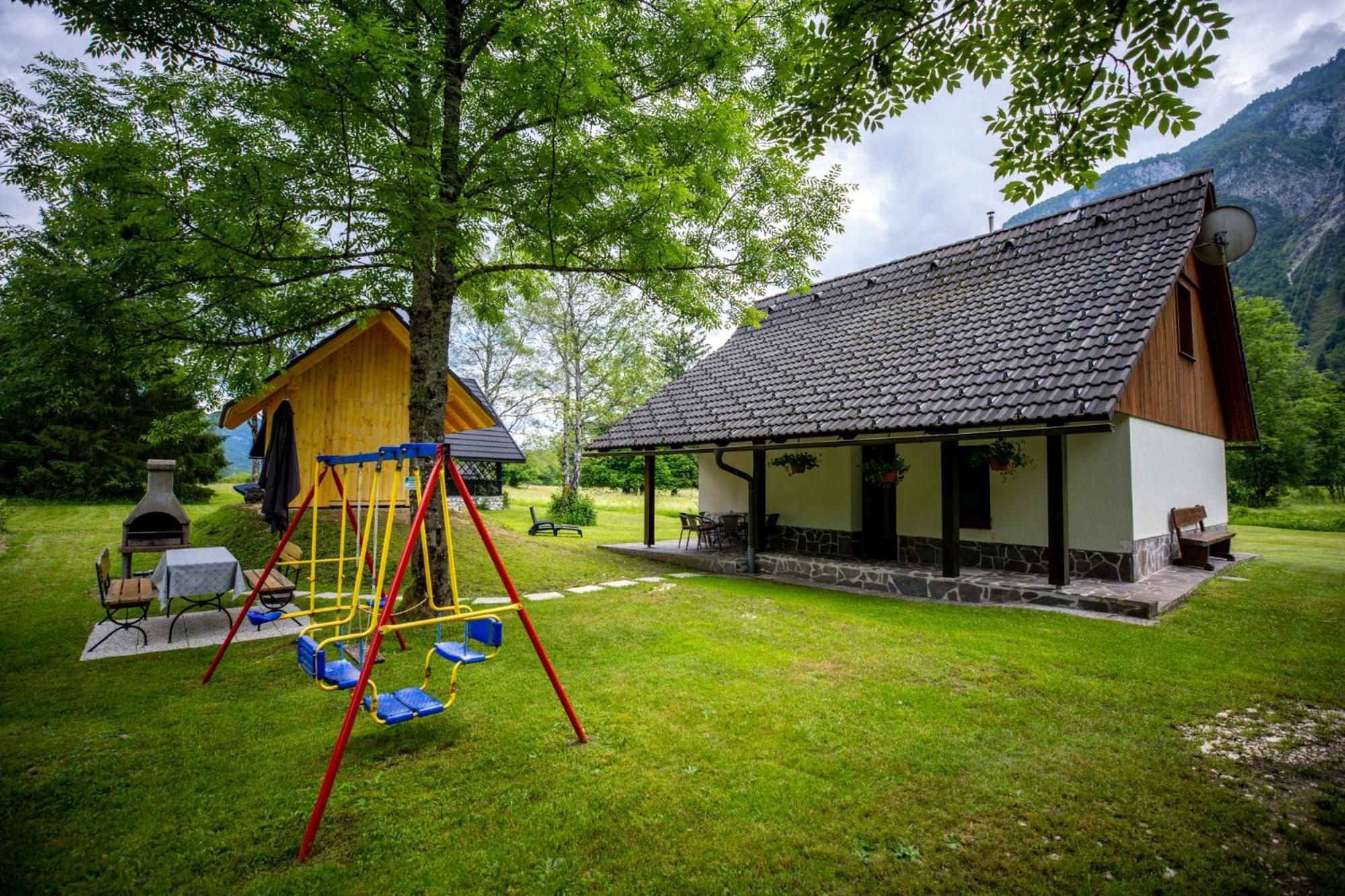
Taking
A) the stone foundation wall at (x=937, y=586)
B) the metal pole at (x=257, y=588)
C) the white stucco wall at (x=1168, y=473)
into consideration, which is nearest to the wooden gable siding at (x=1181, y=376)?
the white stucco wall at (x=1168, y=473)

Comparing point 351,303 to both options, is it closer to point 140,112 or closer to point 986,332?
point 140,112

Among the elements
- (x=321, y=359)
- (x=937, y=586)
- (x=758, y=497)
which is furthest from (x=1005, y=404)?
(x=321, y=359)

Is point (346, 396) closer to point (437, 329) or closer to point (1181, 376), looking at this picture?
point (437, 329)

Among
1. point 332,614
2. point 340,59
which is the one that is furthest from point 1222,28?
point 332,614

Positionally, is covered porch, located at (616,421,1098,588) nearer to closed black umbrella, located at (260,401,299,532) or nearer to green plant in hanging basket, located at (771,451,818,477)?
green plant in hanging basket, located at (771,451,818,477)

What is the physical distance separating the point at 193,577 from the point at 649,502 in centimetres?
796

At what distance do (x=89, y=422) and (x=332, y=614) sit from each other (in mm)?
22303

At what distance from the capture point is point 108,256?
16.5ft

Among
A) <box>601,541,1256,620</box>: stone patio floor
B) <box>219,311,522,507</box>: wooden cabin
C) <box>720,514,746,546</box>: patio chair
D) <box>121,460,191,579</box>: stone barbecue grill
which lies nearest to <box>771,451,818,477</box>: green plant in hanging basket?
<box>601,541,1256,620</box>: stone patio floor

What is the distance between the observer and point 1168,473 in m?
9.05

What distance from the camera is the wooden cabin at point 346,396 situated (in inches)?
382

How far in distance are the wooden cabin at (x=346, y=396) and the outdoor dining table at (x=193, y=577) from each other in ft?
12.5

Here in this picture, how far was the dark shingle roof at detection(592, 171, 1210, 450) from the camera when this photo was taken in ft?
24.0

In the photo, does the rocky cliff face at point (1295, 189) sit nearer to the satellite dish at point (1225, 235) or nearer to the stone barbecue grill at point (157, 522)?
the satellite dish at point (1225, 235)
